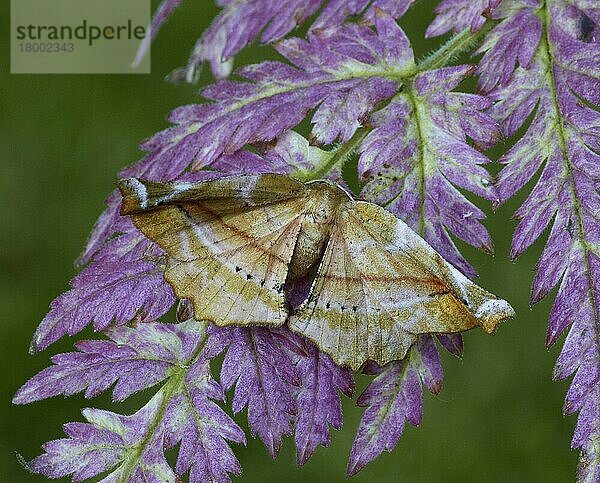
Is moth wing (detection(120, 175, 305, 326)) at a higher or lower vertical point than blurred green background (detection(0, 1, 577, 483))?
higher

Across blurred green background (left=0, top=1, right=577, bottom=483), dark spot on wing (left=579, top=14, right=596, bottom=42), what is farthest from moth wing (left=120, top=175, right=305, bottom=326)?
blurred green background (left=0, top=1, right=577, bottom=483)

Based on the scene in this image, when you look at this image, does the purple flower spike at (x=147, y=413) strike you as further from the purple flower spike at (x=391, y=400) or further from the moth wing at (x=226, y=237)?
the purple flower spike at (x=391, y=400)

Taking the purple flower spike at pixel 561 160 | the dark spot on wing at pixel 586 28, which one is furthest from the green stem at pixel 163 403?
the dark spot on wing at pixel 586 28

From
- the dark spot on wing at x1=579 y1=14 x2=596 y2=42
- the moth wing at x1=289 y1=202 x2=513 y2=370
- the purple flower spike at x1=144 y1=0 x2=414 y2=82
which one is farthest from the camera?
the purple flower spike at x1=144 y1=0 x2=414 y2=82

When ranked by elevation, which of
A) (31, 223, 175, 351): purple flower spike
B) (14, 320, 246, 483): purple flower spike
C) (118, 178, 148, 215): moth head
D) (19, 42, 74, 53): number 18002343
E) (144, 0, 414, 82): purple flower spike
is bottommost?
(19, 42, 74, 53): number 18002343

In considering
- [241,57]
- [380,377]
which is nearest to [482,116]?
[380,377]

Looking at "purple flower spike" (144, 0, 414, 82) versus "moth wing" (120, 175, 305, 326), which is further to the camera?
"purple flower spike" (144, 0, 414, 82)

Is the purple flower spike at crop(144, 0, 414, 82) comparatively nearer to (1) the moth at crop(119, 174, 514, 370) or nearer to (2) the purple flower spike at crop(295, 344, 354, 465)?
(1) the moth at crop(119, 174, 514, 370)

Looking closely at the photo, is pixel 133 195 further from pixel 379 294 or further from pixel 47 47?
pixel 47 47

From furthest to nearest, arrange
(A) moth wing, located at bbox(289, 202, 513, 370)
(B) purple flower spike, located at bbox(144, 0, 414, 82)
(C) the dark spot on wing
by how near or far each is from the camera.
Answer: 1. (B) purple flower spike, located at bbox(144, 0, 414, 82)
2. (C) the dark spot on wing
3. (A) moth wing, located at bbox(289, 202, 513, 370)
